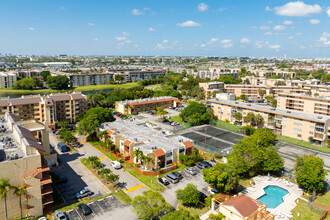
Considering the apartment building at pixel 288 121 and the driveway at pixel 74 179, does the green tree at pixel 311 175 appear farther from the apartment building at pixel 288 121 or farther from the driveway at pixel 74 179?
the driveway at pixel 74 179

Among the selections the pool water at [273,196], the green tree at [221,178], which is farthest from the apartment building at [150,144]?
the pool water at [273,196]

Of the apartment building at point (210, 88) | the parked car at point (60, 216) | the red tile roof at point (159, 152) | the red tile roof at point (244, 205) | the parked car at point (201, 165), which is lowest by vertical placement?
the parked car at point (60, 216)

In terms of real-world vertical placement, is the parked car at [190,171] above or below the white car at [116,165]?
below

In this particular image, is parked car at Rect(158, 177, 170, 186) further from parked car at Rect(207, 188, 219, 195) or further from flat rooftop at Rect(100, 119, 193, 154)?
parked car at Rect(207, 188, 219, 195)

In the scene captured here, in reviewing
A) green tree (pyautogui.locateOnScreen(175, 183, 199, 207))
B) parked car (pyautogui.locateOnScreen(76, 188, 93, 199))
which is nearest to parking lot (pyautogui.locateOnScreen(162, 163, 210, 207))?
green tree (pyautogui.locateOnScreen(175, 183, 199, 207))

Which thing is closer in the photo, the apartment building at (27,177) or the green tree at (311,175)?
the apartment building at (27,177)

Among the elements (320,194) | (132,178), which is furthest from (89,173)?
(320,194)

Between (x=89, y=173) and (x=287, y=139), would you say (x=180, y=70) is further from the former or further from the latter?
(x=89, y=173)
